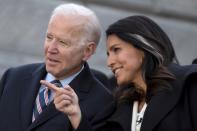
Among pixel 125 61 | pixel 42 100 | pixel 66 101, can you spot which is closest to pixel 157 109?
pixel 125 61

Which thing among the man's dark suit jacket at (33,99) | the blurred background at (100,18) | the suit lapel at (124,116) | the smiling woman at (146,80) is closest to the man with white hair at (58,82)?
the man's dark suit jacket at (33,99)

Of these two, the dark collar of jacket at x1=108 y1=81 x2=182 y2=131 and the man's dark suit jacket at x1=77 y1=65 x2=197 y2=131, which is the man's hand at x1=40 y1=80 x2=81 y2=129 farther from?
the dark collar of jacket at x1=108 y1=81 x2=182 y2=131

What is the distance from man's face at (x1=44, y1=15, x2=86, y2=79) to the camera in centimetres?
469

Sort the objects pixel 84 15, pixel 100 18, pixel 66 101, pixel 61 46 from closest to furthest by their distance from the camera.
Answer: pixel 66 101 → pixel 61 46 → pixel 84 15 → pixel 100 18

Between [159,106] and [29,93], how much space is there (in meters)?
0.82

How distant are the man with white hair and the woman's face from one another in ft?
1.00

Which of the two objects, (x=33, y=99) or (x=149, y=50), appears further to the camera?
(x=33, y=99)

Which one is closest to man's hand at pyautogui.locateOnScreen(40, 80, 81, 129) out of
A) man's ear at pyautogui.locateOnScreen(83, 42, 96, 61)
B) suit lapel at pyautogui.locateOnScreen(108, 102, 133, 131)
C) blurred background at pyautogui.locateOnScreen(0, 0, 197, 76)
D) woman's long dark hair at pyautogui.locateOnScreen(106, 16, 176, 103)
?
suit lapel at pyautogui.locateOnScreen(108, 102, 133, 131)

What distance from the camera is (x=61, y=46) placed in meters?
4.71

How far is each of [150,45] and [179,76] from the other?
8.8 inches

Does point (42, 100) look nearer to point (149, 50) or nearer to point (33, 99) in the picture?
point (33, 99)

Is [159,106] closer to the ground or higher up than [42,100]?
higher up

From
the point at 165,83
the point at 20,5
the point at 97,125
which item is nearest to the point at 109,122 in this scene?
the point at 97,125

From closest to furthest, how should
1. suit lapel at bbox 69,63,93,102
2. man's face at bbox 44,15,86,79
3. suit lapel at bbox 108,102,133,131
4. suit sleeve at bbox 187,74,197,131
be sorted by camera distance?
suit sleeve at bbox 187,74,197,131 < suit lapel at bbox 108,102,133,131 < man's face at bbox 44,15,86,79 < suit lapel at bbox 69,63,93,102
